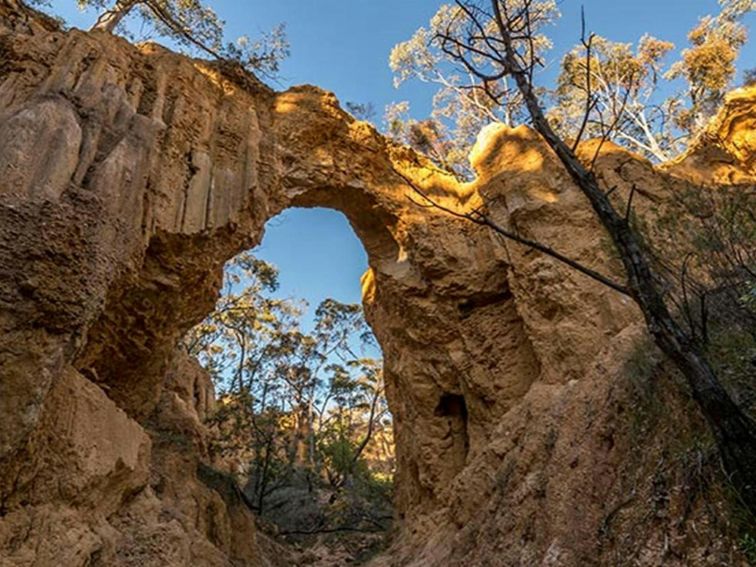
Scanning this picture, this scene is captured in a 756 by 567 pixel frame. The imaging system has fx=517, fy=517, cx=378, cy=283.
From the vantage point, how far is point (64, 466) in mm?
5883

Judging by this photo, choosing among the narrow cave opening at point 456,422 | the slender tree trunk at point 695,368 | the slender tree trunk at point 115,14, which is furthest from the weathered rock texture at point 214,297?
the slender tree trunk at point 115,14

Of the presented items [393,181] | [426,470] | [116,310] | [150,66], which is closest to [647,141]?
[393,181]

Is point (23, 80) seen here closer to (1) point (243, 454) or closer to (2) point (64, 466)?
(2) point (64, 466)

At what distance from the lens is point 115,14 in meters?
13.2

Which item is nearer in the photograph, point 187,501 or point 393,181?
point 187,501

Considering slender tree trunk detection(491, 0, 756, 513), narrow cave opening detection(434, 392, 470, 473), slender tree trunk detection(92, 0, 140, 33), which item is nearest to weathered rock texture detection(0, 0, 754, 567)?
narrow cave opening detection(434, 392, 470, 473)

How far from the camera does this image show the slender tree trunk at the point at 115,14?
1300 cm

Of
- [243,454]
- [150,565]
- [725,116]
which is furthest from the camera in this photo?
[243,454]

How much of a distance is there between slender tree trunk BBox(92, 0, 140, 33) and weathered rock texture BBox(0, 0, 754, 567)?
3.39 metres

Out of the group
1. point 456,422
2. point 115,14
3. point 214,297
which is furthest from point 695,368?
point 115,14

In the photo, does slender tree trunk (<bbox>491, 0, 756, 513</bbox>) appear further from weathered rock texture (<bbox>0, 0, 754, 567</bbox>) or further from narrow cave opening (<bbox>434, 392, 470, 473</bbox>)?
narrow cave opening (<bbox>434, 392, 470, 473</bbox>)

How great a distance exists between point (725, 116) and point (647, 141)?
30.1 ft

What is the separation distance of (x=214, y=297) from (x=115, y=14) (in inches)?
341

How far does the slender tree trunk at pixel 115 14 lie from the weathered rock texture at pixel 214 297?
3385 mm
